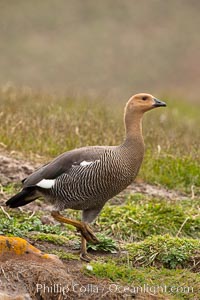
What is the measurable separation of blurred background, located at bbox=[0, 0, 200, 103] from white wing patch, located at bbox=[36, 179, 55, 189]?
1417 cm

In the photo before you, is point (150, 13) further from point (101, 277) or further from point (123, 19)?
point (101, 277)

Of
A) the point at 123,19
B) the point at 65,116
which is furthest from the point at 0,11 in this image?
the point at 65,116

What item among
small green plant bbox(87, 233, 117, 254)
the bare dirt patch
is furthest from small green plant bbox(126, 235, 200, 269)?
the bare dirt patch

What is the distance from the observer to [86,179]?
802 centimetres

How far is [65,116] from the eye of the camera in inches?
504

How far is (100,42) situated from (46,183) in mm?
22419

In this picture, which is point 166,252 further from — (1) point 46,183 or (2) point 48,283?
(2) point 48,283

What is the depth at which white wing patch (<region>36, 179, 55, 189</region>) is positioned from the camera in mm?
8109

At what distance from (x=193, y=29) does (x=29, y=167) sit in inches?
924

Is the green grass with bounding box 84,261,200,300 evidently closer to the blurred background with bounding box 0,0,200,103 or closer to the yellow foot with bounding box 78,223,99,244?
the yellow foot with bounding box 78,223,99,244

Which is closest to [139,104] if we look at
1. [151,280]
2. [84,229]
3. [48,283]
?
[84,229]

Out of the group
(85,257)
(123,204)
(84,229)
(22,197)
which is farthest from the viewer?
(123,204)

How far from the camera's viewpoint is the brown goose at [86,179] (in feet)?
26.3

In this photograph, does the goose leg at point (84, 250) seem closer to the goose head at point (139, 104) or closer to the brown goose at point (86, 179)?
the brown goose at point (86, 179)
